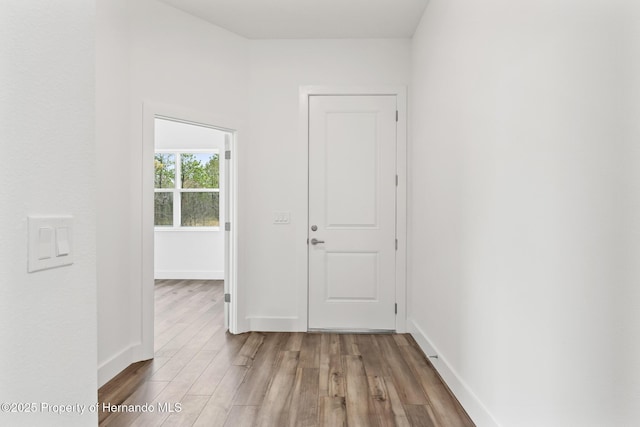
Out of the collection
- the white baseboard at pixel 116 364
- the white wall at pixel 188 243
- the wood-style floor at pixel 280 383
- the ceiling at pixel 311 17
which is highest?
the ceiling at pixel 311 17

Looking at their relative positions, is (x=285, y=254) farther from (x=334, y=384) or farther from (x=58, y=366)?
(x=58, y=366)

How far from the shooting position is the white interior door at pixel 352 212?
375 cm

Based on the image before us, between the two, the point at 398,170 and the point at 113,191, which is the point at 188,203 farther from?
the point at 398,170

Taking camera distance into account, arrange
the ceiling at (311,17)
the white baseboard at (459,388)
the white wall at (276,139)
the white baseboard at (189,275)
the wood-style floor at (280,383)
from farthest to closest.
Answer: the white baseboard at (189,275), the white wall at (276,139), the ceiling at (311,17), the wood-style floor at (280,383), the white baseboard at (459,388)

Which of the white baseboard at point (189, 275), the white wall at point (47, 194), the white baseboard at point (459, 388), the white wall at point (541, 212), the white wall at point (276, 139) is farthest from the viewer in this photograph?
the white baseboard at point (189, 275)

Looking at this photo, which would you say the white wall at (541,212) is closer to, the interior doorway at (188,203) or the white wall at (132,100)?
the white wall at (132,100)

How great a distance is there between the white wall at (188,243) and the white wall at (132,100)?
3.05 meters

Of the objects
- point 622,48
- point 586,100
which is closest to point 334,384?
point 586,100

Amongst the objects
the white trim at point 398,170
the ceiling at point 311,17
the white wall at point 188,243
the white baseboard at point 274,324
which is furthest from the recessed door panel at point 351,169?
the white wall at point 188,243

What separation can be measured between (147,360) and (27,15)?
2.76m

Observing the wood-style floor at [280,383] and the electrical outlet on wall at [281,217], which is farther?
the electrical outlet on wall at [281,217]

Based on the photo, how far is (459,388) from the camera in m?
2.29

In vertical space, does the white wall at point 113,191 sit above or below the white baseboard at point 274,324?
above

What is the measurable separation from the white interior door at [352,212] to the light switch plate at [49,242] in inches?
115
